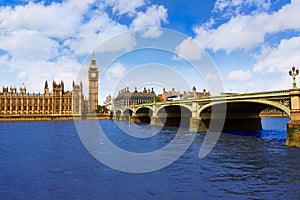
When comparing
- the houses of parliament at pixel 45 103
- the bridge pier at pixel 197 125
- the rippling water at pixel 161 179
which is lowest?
the rippling water at pixel 161 179

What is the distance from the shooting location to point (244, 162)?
22078 millimetres

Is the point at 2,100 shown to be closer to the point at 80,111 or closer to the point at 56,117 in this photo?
the point at 56,117

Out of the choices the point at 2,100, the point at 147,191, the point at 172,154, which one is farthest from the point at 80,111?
the point at 147,191

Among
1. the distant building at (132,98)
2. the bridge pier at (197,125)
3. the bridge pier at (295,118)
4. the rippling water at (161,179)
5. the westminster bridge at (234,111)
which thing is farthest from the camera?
the distant building at (132,98)

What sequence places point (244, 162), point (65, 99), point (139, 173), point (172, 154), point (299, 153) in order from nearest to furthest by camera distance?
point (139, 173), point (244, 162), point (299, 153), point (172, 154), point (65, 99)

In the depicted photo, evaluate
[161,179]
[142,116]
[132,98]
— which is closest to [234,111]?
[161,179]

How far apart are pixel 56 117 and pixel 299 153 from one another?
379 feet

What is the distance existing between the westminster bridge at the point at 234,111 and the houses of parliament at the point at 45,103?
74936 mm

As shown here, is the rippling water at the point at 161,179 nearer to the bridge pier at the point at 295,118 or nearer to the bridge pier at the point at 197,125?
the bridge pier at the point at 295,118

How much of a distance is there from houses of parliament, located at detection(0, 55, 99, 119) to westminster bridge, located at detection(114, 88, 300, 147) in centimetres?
7494

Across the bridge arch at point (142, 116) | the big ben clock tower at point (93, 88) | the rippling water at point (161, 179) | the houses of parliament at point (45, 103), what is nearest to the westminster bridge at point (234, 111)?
the rippling water at point (161, 179)

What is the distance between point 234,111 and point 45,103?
111 metres

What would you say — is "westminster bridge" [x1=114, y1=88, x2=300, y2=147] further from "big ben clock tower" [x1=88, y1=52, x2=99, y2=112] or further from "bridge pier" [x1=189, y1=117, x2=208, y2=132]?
"big ben clock tower" [x1=88, y1=52, x2=99, y2=112]

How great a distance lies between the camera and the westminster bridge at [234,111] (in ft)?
87.8
